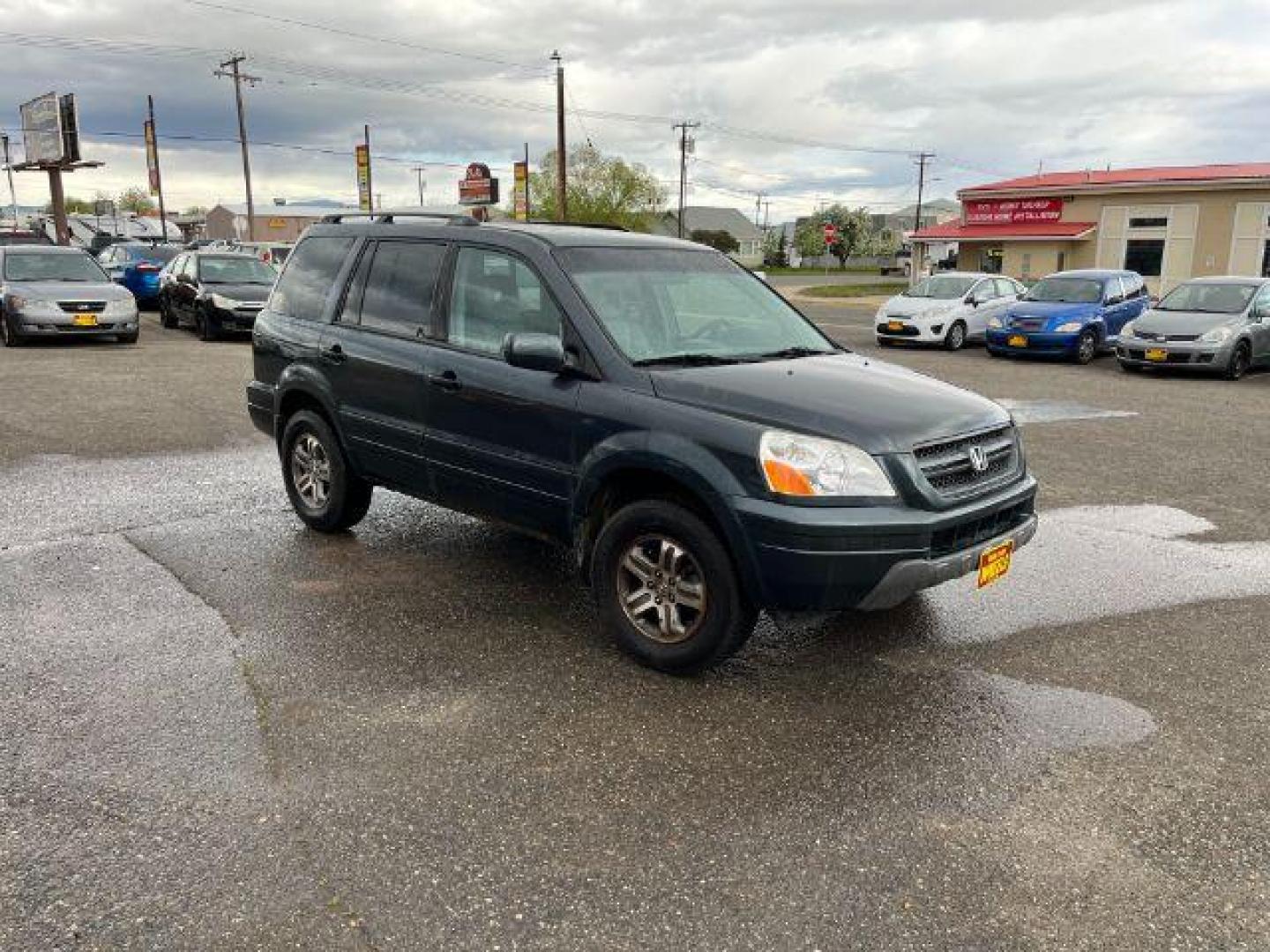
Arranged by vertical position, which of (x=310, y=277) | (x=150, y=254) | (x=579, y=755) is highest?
(x=150, y=254)

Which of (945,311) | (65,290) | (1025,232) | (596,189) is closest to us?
(65,290)

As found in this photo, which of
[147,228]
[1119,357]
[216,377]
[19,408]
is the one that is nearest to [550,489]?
[19,408]

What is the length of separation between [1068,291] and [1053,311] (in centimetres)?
143

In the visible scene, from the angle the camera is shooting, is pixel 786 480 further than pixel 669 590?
No

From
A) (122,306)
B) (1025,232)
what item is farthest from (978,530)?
(1025,232)

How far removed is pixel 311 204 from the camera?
12150cm

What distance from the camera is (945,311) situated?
63.2 ft

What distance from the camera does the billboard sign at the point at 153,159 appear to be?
2131 inches

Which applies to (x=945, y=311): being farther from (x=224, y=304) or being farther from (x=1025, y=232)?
(x=1025, y=232)

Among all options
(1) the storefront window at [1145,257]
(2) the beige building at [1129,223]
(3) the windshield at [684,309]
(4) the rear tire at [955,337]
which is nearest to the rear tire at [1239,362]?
(4) the rear tire at [955,337]

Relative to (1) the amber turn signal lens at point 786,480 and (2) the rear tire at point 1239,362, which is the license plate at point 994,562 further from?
(2) the rear tire at point 1239,362

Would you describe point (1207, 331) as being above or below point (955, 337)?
above

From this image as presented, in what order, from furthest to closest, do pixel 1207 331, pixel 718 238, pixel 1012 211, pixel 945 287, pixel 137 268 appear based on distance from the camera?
1. pixel 718 238
2. pixel 1012 211
3. pixel 137 268
4. pixel 945 287
5. pixel 1207 331

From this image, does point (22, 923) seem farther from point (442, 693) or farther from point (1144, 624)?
point (1144, 624)
